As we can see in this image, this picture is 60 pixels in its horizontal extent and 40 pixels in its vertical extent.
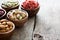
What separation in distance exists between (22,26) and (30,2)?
0.99 feet

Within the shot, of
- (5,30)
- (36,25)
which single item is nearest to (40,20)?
(36,25)

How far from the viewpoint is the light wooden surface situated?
5.43ft

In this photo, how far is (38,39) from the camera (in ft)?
5.21

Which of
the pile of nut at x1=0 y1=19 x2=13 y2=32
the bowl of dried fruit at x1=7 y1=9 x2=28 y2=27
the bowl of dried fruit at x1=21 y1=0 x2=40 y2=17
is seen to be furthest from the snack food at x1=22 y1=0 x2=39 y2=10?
the pile of nut at x1=0 y1=19 x2=13 y2=32

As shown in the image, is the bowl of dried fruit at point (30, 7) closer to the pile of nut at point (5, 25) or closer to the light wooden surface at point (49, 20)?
the light wooden surface at point (49, 20)

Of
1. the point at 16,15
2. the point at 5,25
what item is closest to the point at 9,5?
the point at 16,15

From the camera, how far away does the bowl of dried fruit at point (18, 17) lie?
1.57m

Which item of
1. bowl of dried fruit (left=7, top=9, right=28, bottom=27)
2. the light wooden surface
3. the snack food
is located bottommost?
the light wooden surface

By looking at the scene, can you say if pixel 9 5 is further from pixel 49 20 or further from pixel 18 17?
pixel 49 20

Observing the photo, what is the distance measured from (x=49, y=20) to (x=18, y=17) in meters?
0.43

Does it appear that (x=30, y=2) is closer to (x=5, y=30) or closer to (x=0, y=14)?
(x=0, y=14)

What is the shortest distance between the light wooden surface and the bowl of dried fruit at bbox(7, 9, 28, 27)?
18 cm

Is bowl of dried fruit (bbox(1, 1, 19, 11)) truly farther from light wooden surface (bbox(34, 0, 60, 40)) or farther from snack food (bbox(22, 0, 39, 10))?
light wooden surface (bbox(34, 0, 60, 40))

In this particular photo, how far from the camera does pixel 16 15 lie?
163 centimetres
